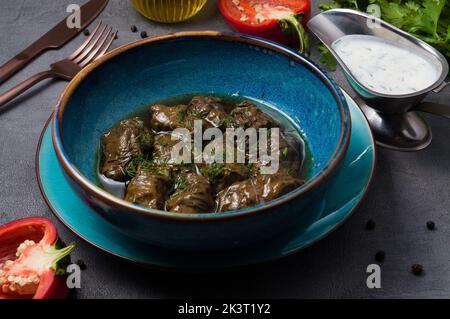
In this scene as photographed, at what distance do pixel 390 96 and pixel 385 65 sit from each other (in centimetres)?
35

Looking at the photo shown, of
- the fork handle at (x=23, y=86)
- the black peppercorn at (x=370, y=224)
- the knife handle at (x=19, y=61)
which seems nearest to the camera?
the black peppercorn at (x=370, y=224)

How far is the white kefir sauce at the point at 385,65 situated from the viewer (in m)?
3.38

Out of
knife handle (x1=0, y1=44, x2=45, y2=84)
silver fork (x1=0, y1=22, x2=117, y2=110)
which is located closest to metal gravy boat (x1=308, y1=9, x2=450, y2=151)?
silver fork (x1=0, y1=22, x2=117, y2=110)

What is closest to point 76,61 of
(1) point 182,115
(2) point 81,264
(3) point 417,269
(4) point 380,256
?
(1) point 182,115

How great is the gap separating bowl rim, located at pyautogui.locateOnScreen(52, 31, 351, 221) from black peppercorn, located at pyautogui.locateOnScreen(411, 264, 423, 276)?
0.61 m

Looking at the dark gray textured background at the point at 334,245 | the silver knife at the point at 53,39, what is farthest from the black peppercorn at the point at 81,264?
the silver knife at the point at 53,39

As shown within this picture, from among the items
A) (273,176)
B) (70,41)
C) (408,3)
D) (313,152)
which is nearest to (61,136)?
(273,176)

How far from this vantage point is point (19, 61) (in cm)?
390

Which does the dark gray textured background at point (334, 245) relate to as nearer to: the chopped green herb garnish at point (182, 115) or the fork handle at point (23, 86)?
the fork handle at point (23, 86)

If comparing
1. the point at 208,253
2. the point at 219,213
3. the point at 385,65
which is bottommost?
the point at 385,65

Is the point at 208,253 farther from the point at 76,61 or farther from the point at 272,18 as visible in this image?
the point at 272,18

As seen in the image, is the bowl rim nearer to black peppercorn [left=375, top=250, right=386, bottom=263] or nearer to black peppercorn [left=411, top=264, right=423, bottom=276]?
black peppercorn [left=375, top=250, right=386, bottom=263]

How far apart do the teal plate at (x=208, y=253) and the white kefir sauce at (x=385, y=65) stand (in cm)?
40

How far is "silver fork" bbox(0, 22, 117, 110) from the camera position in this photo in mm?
3688
